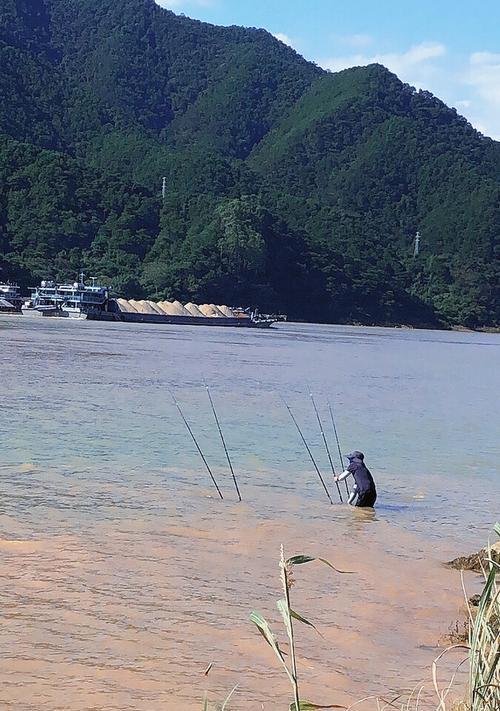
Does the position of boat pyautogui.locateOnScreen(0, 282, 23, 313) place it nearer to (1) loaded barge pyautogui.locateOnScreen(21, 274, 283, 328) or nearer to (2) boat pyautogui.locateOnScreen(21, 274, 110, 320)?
(2) boat pyautogui.locateOnScreen(21, 274, 110, 320)

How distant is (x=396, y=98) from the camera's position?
618ft

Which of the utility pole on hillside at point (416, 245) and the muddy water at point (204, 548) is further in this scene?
the utility pole on hillside at point (416, 245)

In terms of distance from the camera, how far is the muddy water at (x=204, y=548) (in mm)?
5672

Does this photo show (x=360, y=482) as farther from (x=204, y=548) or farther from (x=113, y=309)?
(x=113, y=309)

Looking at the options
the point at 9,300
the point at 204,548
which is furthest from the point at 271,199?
the point at 204,548

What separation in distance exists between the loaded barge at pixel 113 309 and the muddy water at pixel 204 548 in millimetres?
66205

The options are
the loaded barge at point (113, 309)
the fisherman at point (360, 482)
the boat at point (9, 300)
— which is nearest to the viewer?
the fisherman at point (360, 482)

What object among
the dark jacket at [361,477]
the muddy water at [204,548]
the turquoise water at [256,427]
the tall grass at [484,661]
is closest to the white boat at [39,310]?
the turquoise water at [256,427]

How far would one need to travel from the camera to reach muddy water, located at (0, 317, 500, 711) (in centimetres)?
567

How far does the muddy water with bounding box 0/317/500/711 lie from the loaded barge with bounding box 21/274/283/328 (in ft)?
217

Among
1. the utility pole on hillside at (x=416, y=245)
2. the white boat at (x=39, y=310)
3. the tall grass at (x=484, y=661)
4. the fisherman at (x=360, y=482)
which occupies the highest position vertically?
the utility pole on hillside at (x=416, y=245)

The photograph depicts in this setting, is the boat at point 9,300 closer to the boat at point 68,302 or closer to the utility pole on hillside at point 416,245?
the boat at point 68,302

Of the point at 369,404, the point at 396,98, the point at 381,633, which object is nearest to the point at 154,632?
the point at 381,633

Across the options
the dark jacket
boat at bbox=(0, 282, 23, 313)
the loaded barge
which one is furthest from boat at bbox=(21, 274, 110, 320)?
the dark jacket
